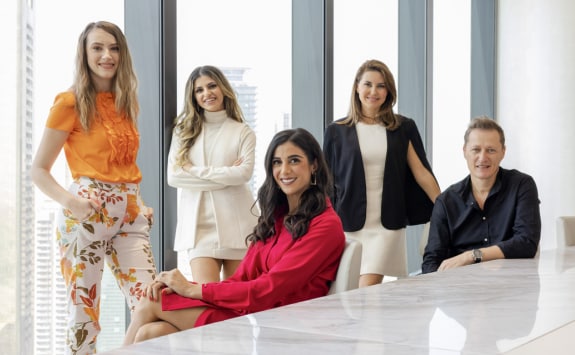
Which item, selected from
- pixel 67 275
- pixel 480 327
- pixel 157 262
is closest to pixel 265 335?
pixel 480 327

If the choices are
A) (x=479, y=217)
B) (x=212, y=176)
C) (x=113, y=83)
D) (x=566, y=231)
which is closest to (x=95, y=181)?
(x=113, y=83)

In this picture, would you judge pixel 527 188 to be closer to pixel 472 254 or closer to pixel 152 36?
pixel 472 254

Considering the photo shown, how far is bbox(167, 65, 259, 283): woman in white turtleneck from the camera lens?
3361 mm

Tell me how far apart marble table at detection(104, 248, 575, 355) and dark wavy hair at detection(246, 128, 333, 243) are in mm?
428

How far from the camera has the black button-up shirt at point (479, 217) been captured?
2930 millimetres

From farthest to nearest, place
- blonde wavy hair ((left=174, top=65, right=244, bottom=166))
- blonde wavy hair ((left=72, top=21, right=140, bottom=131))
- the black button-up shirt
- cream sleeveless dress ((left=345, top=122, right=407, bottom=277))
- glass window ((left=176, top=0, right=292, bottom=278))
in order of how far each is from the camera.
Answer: glass window ((left=176, top=0, right=292, bottom=278)) < cream sleeveless dress ((left=345, top=122, right=407, bottom=277)) < blonde wavy hair ((left=174, top=65, right=244, bottom=166)) < the black button-up shirt < blonde wavy hair ((left=72, top=21, right=140, bottom=131))

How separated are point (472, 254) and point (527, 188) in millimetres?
372

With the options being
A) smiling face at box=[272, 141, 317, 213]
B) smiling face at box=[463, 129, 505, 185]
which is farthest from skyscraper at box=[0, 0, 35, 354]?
smiling face at box=[463, 129, 505, 185]

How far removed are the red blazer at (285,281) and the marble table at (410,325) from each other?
270 mm

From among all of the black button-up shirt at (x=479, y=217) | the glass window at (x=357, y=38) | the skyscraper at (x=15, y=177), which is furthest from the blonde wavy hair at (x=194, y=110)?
the glass window at (x=357, y=38)

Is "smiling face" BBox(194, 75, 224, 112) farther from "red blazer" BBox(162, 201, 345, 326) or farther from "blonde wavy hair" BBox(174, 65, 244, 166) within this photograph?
"red blazer" BBox(162, 201, 345, 326)

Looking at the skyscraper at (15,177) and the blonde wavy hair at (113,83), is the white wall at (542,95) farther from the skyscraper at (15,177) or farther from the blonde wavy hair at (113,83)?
the skyscraper at (15,177)

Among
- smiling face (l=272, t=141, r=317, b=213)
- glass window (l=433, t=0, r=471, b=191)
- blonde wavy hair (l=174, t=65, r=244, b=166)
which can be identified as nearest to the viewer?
smiling face (l=272, t=141, r=317, b=213)

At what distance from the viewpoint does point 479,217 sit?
9.74 ft
